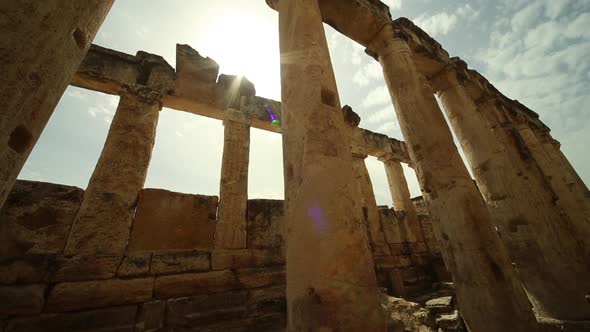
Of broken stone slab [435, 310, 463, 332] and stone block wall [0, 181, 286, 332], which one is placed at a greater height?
stone block wall [0, 181, 286, 332]

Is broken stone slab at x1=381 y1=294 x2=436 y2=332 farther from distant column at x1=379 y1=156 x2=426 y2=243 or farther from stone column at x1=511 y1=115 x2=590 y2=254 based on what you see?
stone column at x1=511 y1=115 x2=590 y2=254

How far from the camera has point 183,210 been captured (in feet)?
15.9

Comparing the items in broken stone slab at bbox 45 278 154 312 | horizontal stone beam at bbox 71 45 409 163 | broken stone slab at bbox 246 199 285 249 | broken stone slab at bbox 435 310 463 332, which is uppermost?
horizontal stone beam at bbox 71 45 409 163

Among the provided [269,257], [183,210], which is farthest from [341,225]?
[183,210]

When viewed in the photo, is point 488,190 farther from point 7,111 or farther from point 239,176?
point 7,111

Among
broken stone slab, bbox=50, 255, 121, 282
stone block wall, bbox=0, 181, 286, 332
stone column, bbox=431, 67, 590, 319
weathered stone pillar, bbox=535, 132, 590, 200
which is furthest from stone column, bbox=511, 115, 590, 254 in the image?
broken stone slab, bbox=50, 255, 121, 282

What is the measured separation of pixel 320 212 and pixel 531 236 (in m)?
4.83

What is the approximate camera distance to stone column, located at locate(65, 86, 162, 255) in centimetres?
395

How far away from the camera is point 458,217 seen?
3283mm

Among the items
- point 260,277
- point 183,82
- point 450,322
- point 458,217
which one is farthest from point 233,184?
point 450,322

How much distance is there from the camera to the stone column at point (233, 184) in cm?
496

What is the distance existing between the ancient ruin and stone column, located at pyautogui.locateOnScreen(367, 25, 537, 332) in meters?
0.02

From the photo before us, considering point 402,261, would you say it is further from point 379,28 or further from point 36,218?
point 36,218

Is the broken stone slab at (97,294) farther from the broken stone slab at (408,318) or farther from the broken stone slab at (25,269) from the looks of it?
the broken stone slab at (408,318)
